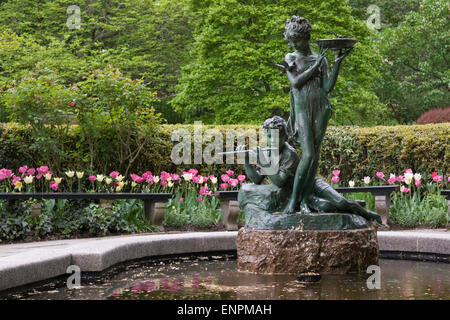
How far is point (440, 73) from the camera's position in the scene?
76.2 feet

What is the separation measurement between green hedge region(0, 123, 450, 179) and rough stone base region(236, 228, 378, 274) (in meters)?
6.00

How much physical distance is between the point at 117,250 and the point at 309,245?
6.52 ft

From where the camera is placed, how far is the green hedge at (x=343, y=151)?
35.8ft

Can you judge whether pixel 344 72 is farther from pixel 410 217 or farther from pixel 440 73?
pixel 410 217

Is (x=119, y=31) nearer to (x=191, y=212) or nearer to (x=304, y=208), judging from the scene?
(x=191, y=212)

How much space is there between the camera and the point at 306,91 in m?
5.95

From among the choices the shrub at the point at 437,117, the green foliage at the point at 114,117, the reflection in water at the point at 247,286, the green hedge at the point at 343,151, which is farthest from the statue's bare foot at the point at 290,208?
the shrub at the point at 437,117

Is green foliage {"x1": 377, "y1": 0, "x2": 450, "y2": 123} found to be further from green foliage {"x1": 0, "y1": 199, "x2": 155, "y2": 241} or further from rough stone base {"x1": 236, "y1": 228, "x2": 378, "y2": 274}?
rough stone base {"x1": 236, "y1": 228, "x2": 378, "y2": 274}

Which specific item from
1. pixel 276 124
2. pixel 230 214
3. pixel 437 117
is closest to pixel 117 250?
pixel 276 124

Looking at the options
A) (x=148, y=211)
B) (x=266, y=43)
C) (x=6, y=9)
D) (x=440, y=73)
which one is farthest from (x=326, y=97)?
(x=6, y=9)

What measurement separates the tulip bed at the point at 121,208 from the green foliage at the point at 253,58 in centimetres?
798

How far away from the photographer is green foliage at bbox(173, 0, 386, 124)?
19.2 m

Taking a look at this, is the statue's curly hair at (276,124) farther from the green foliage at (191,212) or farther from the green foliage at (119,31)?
the green foliage at (119,31)

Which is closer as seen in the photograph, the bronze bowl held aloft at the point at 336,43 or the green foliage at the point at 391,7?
the bronze bowl held aloft at the point at 336,43
